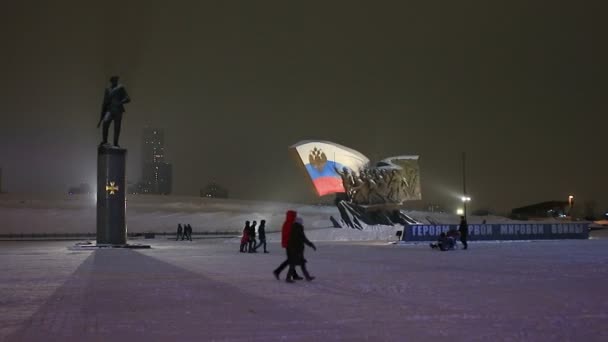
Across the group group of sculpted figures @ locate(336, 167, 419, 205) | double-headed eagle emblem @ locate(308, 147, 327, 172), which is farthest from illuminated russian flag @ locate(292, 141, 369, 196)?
group of sculpted figures @ locate(336, 167, 419, 205)

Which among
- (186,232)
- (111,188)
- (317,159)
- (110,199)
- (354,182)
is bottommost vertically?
(186,232)

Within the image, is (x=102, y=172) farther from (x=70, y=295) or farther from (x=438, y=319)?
(x=438, y=319)

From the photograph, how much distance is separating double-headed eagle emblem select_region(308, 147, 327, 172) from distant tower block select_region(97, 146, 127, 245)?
20.9m

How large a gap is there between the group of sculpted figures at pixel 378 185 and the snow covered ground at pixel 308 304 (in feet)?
109

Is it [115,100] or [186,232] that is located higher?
[115,100]

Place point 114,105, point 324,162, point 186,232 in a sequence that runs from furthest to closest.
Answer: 1. point 324,162
2. point 186,232
3. point 114,105

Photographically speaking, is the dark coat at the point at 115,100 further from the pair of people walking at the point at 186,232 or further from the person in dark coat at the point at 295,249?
the person in dark coat at the point at 295,249

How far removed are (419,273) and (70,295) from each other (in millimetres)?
8399

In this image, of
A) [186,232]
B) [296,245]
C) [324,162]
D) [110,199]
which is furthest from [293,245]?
[324,162]

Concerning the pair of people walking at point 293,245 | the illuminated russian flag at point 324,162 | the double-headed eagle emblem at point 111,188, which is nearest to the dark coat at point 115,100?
the double-headed eagle emblem at point 111,188

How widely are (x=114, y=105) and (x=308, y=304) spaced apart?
82.4 ft

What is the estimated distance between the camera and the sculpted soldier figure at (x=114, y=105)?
111ft

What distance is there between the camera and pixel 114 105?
33.7 m

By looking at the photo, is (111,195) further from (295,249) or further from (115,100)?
(295,249)
